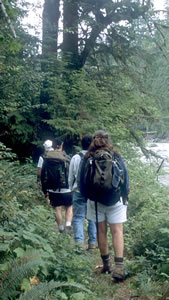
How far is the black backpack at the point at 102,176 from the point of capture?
157 inches

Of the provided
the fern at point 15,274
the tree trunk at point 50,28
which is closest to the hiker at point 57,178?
the fern at point 15,274

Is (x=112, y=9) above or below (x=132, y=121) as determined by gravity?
above

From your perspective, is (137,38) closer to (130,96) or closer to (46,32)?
(130,96)

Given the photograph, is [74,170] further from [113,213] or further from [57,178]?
[113,213]

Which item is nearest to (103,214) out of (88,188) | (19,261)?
(88,188)

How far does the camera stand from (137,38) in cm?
1072

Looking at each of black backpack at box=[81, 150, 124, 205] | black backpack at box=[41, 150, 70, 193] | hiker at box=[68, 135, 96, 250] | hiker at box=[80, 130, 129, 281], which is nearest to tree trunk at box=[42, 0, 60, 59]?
black backpack at box=[41, 150, 70, 193]

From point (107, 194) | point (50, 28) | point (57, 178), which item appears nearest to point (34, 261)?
point (107, 194)

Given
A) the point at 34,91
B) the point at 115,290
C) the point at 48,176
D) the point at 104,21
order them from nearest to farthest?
the point at 115,290 → the point at 48,176 → the point at 34,91 → the point at 104,21

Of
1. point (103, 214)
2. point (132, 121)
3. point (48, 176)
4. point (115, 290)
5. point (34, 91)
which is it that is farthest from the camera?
point (132, 121)

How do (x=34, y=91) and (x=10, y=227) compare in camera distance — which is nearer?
(x=10, y=227)

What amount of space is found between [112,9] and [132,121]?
12.4ft

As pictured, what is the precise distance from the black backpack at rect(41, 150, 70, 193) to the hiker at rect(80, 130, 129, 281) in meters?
1.83

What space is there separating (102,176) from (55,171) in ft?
7.78
